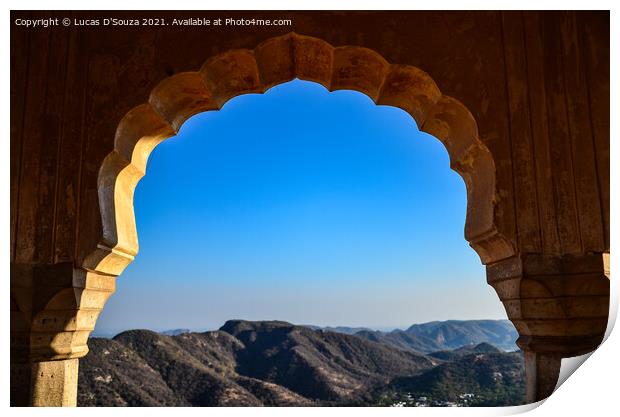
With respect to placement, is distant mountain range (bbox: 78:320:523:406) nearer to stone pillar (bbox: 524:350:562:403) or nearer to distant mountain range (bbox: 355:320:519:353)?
distant mountain range (bbox: 355:320:519:353)

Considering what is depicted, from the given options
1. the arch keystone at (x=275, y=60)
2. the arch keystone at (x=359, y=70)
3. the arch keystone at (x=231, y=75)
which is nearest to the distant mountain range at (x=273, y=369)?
the arch keystone at (x=231, y=75)

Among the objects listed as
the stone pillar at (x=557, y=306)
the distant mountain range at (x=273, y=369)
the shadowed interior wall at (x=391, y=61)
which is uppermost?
the shadowed interior wall at (x=391, y=61)

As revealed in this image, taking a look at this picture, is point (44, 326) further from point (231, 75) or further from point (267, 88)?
point (267, 88)

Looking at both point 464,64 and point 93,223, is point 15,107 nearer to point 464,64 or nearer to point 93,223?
point 93,223

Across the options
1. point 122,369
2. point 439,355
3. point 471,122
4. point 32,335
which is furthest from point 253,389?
point 471,122

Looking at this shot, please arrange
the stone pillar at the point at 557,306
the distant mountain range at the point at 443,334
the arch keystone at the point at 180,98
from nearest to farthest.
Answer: the stone pillar at the point at 557,306, the arch keystone at the point at 180,98, the distant mountain range at the point at 443,334

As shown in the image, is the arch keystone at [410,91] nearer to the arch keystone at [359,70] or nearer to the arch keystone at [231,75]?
the arch keystone at [359,70]

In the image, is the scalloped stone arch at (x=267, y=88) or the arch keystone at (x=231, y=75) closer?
the scalloped stone arch at (x=267, y=88)

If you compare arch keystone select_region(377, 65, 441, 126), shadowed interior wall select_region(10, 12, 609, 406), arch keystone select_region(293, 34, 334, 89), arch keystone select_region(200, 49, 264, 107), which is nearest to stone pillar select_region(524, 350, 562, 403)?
shadowed interior wall select_region(10, 12, 609, 406)
